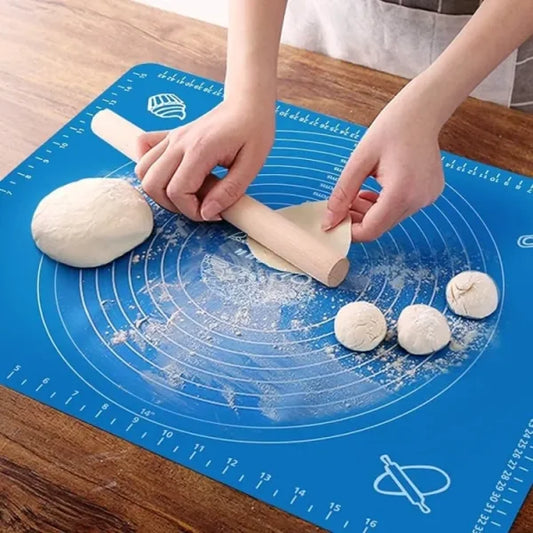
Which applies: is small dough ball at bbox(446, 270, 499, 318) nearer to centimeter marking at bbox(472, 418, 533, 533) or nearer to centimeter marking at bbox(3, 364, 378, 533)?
centimeter marking at bbox(472, 418, 533, 533)

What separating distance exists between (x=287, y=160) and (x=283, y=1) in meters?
0.19

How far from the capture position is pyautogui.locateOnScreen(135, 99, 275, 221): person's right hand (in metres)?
1.08

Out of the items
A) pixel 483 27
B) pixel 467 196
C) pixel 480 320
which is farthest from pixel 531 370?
pixel 483 27

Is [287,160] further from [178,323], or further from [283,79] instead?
[178,323]

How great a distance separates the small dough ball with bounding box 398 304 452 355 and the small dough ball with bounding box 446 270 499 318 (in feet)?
0.10

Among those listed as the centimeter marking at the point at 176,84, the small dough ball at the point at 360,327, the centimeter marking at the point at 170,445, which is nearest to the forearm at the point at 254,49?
the centimeter marking at the point at 176,84

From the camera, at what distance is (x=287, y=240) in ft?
3.41

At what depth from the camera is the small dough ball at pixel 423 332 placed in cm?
95

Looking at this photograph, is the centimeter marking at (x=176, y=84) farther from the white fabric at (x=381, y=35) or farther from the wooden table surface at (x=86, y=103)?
the white fabric at (x=381, y=35)

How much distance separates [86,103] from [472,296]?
1.97 ft

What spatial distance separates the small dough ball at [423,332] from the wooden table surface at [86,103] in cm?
18

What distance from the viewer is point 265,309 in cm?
102

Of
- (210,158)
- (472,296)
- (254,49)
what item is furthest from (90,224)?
(472,296)

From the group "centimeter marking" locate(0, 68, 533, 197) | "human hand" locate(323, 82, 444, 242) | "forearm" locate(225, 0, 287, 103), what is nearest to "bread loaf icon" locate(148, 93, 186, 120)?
"centimeter marking" locate(0, 68, 533, 197)
